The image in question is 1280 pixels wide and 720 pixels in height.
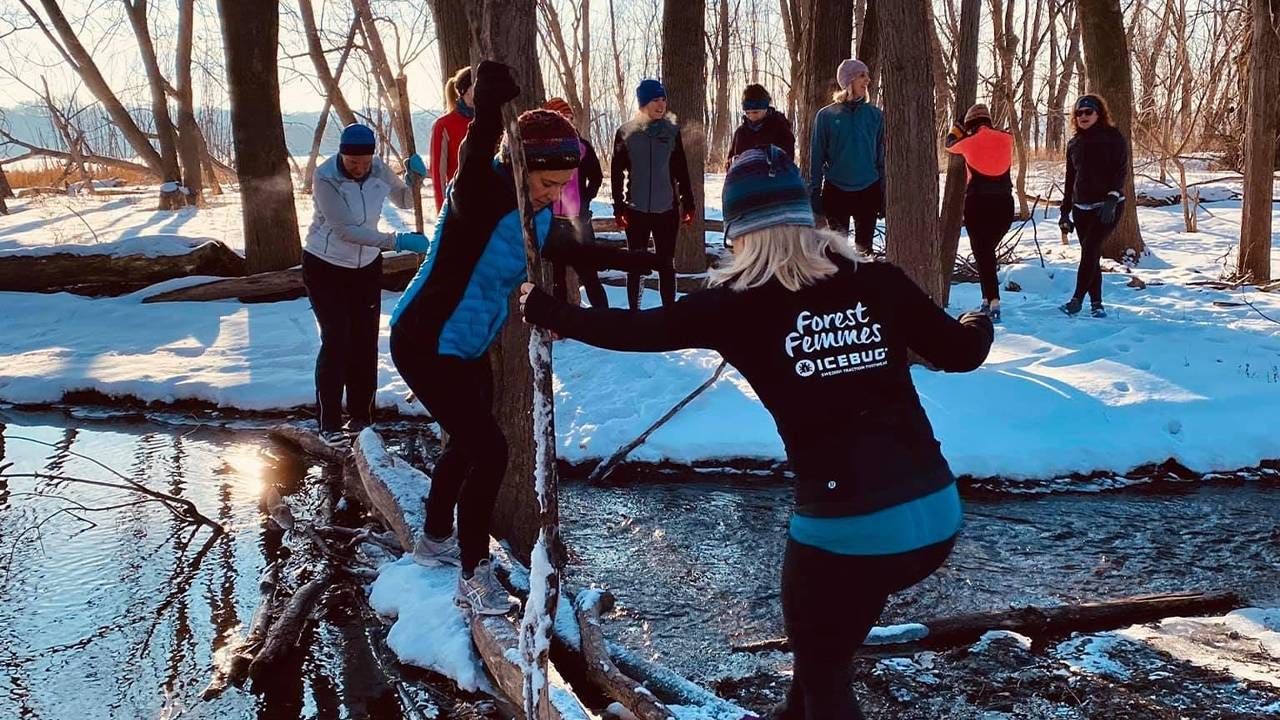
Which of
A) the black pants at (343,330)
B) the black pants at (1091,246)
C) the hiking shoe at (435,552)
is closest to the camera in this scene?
the hiking shoe at (435,552)

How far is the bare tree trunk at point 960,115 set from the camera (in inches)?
387

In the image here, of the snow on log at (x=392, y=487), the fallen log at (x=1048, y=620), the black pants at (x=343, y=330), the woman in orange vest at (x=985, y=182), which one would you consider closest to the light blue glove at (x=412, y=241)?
the black pants at (x=343, y=330)

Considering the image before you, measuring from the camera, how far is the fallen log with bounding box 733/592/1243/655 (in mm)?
4199

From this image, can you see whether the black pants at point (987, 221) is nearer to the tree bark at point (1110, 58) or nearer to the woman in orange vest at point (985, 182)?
the woman in orange vest at point (985, 182)

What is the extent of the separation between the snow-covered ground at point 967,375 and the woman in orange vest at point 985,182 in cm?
72

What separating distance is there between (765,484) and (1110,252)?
7.71 metres

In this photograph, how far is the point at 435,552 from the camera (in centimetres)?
428

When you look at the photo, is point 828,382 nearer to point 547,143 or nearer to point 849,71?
point 547,143

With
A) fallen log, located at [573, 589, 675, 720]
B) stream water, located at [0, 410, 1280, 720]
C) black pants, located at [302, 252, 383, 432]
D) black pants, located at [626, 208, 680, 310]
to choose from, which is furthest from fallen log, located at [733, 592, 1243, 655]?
black pants, located at [626, 208, 680, 310]

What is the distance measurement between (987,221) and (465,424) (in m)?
6.37

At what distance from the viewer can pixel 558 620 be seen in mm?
3809

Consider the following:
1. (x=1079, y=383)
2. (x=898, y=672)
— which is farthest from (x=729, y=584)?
(x=1079, y=383)

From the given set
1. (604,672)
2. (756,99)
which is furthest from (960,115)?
(604,672)

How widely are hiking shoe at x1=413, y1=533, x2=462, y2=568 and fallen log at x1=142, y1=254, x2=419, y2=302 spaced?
270 inches
